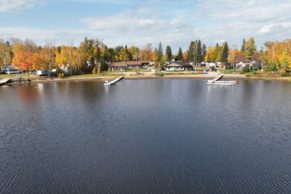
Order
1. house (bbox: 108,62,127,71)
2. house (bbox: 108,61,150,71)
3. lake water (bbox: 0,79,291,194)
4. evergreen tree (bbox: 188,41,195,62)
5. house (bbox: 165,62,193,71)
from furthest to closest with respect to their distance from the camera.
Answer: evergreen tree (bbox: 188,41,195,62) < house (bbox: 108,61,150,71) < house (bbox: 108,62,127,71) < house (bbox: 165,62,193,71) < lake water (bbox: 0,79,291,194)

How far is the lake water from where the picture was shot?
61.9 ft

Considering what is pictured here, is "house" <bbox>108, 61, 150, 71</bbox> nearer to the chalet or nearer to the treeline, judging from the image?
the treeline

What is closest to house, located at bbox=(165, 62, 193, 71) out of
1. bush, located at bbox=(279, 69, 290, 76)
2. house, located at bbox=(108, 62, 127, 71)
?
house, located at bbox=(108, 62, 127, 71)

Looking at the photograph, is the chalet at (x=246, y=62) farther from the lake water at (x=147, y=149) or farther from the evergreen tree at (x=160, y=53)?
the lake water at (x=147, y=149)

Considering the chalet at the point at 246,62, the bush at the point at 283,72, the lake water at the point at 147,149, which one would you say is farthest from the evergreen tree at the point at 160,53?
the lake water at the point at 147,149

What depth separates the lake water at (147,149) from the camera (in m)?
18.9

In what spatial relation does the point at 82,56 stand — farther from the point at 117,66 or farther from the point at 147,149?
the point at 147,149

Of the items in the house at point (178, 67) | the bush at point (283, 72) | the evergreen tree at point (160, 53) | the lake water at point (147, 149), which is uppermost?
the evergreen tree at point (160, 53)

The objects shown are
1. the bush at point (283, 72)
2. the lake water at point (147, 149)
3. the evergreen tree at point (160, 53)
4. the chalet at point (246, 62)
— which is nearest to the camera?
the lake water at point (147, 149)

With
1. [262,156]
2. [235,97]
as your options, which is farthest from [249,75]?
[262,156]

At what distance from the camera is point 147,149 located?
25.4m

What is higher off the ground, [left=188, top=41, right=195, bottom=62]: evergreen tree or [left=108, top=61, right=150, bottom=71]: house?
[left=188, top=41, right=195, bottom=62]: evergreen tree

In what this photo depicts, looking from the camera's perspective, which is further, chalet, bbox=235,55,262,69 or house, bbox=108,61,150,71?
house, bbox=108,61,150,71

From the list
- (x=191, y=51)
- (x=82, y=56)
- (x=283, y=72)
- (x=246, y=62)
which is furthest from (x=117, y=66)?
(x=283, y=72)
